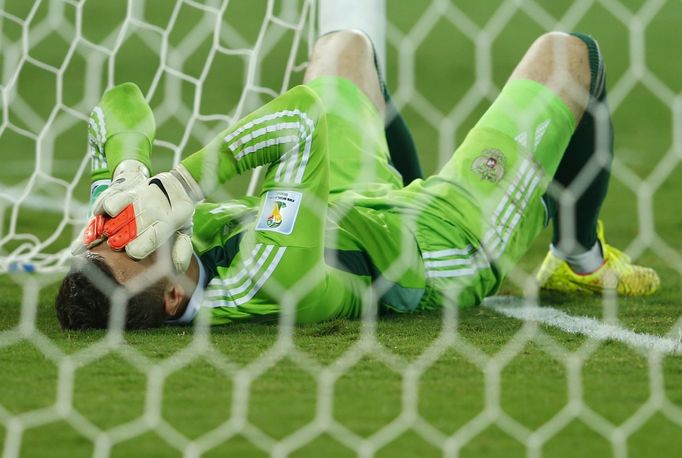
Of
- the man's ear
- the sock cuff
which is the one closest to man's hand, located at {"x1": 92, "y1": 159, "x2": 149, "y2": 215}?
the man's ear

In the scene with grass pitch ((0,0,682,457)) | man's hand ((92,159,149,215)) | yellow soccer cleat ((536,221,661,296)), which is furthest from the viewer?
yellow soccer cleat ((536,221,661,296))

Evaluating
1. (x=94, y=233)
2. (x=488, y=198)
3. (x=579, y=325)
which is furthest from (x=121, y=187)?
(x=579, y=325)

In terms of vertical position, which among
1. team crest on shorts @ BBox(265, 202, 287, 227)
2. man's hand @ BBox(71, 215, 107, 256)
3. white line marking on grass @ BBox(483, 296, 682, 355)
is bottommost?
white line marking on grass @ BBox(483, 296, 682, 355)

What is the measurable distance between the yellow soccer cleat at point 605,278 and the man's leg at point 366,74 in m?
0.29

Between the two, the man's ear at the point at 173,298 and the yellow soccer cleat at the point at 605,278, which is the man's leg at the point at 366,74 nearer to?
the yellow soccer cleat at the point at 605,278

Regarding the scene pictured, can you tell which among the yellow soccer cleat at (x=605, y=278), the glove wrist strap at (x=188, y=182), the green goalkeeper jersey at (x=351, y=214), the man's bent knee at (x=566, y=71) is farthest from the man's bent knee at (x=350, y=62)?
the glove wrist strap at (x=188, y=182)

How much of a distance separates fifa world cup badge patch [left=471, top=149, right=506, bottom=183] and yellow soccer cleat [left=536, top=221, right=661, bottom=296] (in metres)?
0.29

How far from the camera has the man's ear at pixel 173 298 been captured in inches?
54.1

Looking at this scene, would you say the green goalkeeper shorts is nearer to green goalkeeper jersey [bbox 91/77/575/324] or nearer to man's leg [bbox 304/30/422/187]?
green goalkeeper jersey [bbox 91/77/575/324]

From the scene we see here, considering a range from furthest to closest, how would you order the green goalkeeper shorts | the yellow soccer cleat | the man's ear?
1. the yellow soccer cleat
2. the green goalkeeper shorts
3. the man's ear

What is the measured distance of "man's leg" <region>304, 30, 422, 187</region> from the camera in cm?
180

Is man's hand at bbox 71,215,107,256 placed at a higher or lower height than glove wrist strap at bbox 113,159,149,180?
lower

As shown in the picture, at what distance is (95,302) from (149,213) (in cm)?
16

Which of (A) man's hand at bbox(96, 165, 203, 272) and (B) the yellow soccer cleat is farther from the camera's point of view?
(B) the yellow soccer cleat
